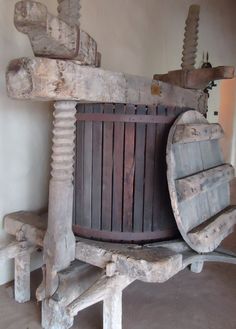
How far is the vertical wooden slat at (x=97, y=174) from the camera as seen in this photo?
1.77 meters

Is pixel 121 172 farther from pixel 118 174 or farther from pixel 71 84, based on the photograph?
pixel 71 84

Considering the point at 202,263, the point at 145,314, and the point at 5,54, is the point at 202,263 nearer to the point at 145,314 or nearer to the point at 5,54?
the point at 145,314

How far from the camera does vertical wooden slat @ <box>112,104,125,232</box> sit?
1.74 m

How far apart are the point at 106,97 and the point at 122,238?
0.75 meters

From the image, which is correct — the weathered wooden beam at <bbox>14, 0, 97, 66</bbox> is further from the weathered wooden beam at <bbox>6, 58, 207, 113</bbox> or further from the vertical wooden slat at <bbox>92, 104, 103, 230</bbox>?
the vertical wooden slat at <bbox>92, 104, 103, 230</bbox>

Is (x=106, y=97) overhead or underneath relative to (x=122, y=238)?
overhead

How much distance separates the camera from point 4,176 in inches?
82.9

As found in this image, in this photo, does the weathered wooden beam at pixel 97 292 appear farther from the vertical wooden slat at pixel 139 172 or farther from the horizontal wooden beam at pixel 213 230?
the horizontal wooden beam at pixel 213 230

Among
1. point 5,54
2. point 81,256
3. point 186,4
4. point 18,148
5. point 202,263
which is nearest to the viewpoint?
point 81,256

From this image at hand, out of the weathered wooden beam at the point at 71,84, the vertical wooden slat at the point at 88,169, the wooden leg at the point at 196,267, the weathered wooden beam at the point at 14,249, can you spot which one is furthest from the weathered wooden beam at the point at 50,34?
the wooden leg at the point at 196,267

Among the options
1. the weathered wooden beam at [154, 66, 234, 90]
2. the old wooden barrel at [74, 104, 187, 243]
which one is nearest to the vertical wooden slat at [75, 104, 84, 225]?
the old wooden barrel at [74, 104, 187, 243]

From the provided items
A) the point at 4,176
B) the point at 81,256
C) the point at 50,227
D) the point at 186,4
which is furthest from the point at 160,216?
the point at 186,4

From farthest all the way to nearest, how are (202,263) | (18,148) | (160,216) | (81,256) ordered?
1. (202,263)
2. (18,148)
3. (160,216)
4. (81,256)

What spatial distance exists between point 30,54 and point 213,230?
1.57m
